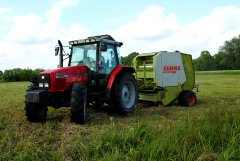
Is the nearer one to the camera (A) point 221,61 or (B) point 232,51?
(A) point 221,61

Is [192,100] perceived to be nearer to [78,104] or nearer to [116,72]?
[116,72]

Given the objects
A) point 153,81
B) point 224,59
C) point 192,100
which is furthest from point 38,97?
point 224,59

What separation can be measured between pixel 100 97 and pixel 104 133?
10.4ft

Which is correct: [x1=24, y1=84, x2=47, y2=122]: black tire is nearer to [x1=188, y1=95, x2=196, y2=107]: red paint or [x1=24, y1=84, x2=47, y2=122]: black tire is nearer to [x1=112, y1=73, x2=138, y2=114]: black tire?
[x1=112, y1=73, x2=138, y2=114]: black tire

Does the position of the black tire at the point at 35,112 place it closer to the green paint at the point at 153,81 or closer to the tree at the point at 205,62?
the green paint at the point at 153,81

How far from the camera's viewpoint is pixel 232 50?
102 metres

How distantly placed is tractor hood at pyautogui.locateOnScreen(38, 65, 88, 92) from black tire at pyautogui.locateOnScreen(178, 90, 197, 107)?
4.87 meters

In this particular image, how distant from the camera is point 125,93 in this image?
9.85 m

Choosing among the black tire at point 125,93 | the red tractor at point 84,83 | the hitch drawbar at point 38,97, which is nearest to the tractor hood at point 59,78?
the red tractor at point 84,83

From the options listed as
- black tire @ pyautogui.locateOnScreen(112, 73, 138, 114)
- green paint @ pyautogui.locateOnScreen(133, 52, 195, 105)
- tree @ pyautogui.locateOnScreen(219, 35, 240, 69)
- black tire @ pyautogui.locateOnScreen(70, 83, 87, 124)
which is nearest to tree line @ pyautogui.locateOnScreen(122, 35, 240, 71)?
tree @ pyautogui.locateOnScreen(219, 35, 240, 69)

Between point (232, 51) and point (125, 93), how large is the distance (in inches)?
3796

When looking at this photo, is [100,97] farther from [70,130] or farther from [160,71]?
[160,71]

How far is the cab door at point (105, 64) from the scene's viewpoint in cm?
916

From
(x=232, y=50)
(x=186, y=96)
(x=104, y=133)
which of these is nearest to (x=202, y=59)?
(x=232, y=50)
